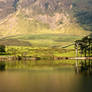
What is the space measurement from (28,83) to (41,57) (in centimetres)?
12894

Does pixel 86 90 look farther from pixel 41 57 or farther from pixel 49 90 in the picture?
pixel 41 57

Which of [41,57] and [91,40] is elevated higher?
[91,40]

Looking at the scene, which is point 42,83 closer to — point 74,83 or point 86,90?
point 74,83

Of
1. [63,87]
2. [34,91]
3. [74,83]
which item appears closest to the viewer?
[34,91]

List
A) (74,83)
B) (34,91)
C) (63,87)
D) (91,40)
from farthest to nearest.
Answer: (91,40) → (74,83) → (63,87) → (34,91)

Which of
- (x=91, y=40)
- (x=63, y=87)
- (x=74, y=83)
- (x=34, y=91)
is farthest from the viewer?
(x=91, y=40)

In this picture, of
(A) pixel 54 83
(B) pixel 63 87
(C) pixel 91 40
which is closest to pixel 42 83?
(A) pixel 54 83

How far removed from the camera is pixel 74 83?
211ft

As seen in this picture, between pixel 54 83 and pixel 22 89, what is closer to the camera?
pixel 22 89

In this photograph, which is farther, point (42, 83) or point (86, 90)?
point (42, 83)

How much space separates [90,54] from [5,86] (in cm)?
13713

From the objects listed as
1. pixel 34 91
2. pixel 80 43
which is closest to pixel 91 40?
pixel 80 43

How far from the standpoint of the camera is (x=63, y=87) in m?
58.4

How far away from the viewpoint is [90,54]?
19050 centimetres
